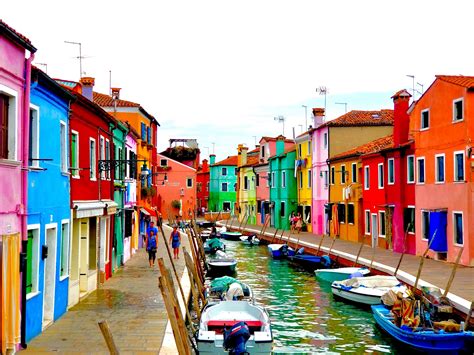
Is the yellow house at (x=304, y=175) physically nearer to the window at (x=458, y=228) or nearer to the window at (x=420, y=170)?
the window at (x=420, y=170)

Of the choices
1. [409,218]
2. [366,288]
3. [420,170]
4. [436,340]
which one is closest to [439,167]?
[420,170]

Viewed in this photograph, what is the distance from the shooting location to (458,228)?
24.7 m

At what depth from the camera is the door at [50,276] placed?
13.5 meters

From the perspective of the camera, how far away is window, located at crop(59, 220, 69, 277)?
49.1 ft

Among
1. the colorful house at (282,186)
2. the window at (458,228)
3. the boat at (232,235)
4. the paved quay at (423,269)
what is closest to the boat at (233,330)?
the paved quay at (423,269)

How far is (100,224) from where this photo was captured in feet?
65.6

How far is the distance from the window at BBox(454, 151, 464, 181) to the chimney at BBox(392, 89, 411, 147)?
5.89 m

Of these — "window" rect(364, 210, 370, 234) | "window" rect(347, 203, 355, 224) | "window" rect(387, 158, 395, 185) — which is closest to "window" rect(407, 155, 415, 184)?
"window" rect(387, 158, 395, 185)

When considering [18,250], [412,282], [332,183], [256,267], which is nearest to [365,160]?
[332,183]

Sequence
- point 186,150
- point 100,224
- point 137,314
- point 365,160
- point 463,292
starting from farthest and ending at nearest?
point 186,150, point 365,160, point 100,224, point 463,292, point 137,314

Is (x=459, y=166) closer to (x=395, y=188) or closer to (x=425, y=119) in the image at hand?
(x=425, y=119)

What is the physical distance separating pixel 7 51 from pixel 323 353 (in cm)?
983

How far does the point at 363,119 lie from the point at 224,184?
40790mm

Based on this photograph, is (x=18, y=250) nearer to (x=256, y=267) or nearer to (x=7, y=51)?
(x=7, y=51)
